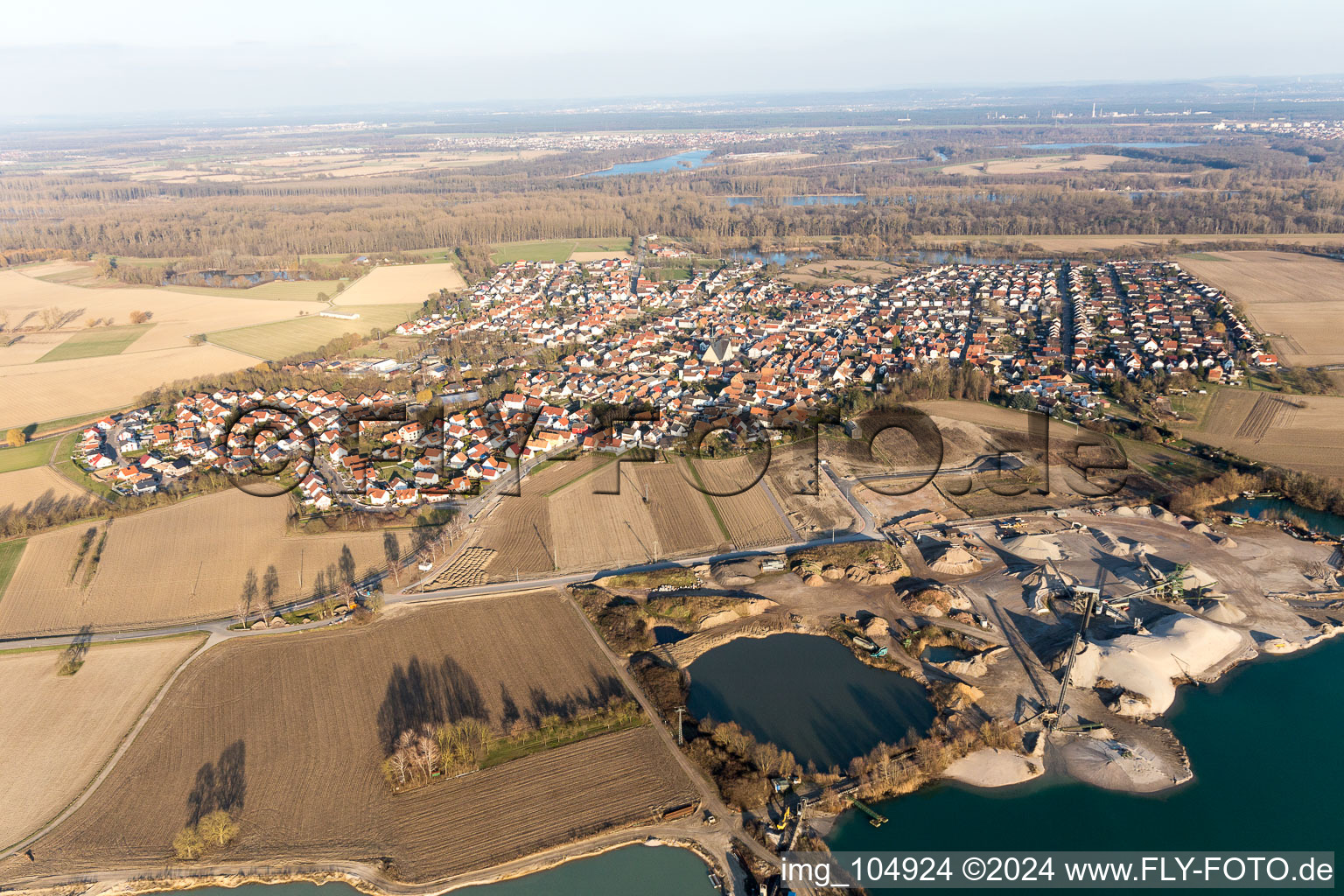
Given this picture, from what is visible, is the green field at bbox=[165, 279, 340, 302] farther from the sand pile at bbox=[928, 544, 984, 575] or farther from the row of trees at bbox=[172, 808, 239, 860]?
the sand pile at bbox=[928, 544, 984, 575]

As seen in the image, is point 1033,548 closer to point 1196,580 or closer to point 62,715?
point 1196,580

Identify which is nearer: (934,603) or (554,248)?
(934,603)

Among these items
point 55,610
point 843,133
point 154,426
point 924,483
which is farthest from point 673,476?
point 843,133

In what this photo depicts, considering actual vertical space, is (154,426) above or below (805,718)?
above

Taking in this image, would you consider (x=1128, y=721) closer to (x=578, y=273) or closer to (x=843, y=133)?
(x=578, y=273)

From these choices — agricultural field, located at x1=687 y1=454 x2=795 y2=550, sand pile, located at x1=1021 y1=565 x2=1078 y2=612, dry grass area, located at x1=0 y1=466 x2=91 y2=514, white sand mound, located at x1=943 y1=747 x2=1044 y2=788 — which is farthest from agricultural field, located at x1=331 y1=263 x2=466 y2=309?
white sand mound, located at x1=943 y1=747 x2=1044 y2=788

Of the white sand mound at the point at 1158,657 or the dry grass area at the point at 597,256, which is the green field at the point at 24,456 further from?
the dry grass area at the point at 597,256

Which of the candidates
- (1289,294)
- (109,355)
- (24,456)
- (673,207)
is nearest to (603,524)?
(24,456)
